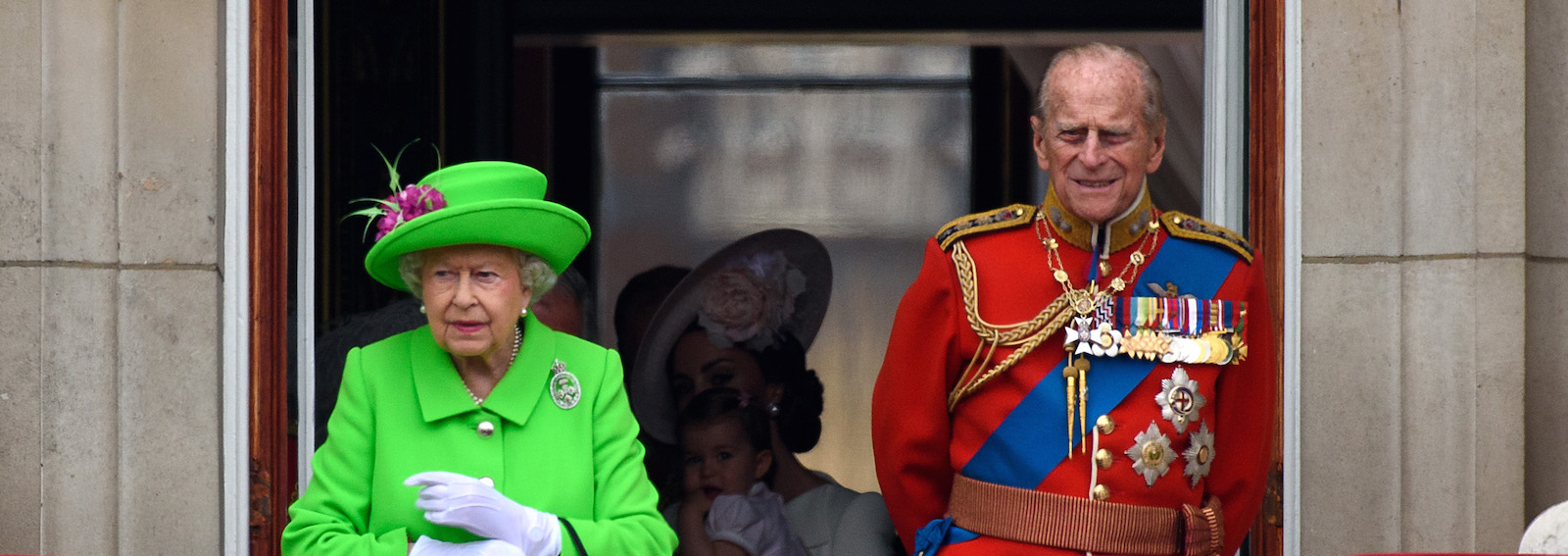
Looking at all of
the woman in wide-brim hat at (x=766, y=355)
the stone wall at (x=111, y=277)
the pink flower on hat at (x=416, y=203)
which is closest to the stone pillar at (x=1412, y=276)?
the woman in wide-brim hat at (x=766, y=355)

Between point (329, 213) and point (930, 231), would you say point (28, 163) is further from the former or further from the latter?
point (930, 231)

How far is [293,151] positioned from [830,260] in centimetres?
201

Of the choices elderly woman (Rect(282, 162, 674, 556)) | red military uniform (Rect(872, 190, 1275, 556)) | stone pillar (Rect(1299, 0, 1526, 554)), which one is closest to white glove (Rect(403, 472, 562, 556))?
elderly woman (Rect(282, 162, 674, 556))

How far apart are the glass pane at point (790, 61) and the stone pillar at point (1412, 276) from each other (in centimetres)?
191

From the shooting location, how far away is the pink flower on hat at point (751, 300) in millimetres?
5590

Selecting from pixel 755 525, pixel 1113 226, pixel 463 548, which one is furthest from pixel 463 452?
pixel 755 525

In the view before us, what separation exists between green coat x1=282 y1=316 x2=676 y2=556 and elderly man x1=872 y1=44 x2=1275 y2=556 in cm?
53

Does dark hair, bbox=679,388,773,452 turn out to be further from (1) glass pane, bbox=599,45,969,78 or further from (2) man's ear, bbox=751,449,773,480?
(1) glass pane, bbox=599,45,969,78

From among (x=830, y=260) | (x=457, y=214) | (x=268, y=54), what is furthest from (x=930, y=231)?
(x=457, y=214)

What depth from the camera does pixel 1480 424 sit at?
412cm

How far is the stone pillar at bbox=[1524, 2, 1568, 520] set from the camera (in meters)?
4.20

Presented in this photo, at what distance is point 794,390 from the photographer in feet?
18.6

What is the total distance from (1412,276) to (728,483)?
2166 mm

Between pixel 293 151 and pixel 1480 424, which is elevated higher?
pixel 293 151
